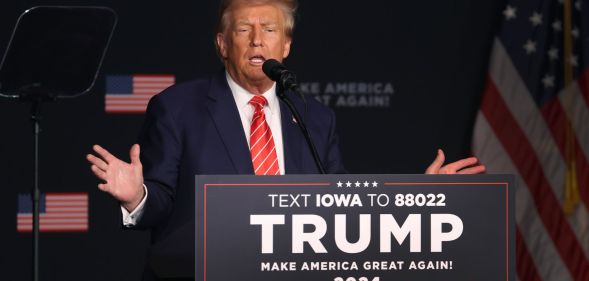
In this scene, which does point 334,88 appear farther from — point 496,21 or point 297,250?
point 297,250

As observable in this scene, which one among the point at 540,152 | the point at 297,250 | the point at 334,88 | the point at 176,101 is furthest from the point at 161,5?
the point at 297,250

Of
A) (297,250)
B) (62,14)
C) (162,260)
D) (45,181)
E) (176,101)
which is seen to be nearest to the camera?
(297,250)

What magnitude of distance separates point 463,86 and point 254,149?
286 cm

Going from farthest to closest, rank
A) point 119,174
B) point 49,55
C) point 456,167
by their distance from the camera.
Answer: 1. point 49,55
2. point 456,167
3. point 119,174

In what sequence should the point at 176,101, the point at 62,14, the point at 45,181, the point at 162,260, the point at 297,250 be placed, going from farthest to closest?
the point at 45,181 → the point at 62,14 → the point at 176,101 → the point at 162,260 → the point at 297,250

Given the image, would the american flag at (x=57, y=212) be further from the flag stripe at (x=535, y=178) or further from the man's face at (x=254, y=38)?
the man's face at (x=254, y=38)

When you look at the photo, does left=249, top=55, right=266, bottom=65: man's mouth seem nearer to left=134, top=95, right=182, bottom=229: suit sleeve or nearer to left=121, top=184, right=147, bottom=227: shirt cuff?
left=134, top=95, right=182, bottom=229: suit sleeve

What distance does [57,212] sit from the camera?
5.19m

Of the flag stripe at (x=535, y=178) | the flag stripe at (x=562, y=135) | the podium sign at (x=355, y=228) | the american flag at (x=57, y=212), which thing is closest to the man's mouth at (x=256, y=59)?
the podium sign at (x=355, y=228)

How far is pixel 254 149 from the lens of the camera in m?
2.84

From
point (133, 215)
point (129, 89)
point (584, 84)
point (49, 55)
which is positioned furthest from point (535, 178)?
point (133, 215)

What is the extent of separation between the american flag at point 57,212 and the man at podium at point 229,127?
93.2 inches

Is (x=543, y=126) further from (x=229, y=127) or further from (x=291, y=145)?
(x=229, y=127)

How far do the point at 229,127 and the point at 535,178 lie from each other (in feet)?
9.34
